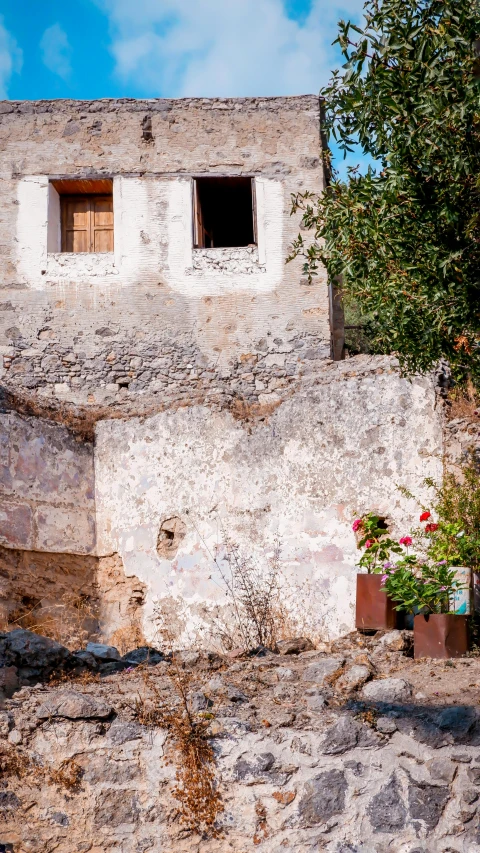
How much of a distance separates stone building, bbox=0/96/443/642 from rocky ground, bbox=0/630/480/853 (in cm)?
324

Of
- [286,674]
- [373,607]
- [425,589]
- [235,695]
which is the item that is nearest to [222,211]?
[373,607]

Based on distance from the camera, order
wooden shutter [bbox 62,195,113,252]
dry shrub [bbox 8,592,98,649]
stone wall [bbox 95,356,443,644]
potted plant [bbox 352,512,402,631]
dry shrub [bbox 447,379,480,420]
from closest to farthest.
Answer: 1. potted plant [bbox 352,512,402,631]
2. dry shrub [bbox 447,379,480,420]
3. stone wall [bbox 95,356,443,644]
4. dry shrub [bbox 8,592,98,649]
5. wooden shutter [bbox 62,195,113,252]

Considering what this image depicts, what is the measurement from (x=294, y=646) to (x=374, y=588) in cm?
82

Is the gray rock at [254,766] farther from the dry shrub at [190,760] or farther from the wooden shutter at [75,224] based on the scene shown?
the wooden shutter at [75,224]

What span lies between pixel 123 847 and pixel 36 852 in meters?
0.48

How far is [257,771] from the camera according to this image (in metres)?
5.38

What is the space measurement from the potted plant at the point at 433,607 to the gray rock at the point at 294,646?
92 centimetres

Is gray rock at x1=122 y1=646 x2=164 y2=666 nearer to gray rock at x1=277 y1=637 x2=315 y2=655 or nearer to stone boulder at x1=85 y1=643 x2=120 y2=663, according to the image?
stone boulder at x1=85 y1=643 x2=120 y2=663

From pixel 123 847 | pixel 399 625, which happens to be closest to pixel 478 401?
pixel 399 625

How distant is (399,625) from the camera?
25.3ft

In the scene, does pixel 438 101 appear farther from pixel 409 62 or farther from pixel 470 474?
pixel 470 474

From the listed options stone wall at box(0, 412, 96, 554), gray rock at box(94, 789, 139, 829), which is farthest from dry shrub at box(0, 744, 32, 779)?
stone wall at box(0, 412, 96, 554)

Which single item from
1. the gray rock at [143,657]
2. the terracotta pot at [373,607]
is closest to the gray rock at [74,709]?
the gray rock at [143,657]

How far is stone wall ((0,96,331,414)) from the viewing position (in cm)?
1297
